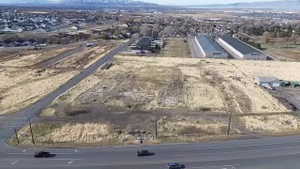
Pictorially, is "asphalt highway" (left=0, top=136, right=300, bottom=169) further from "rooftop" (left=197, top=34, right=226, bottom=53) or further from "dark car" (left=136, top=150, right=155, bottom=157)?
"rooftop" (left=197, top=34, right=226, bottom=53)

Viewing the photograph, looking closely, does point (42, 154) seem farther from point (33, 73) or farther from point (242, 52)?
point (242, 52)

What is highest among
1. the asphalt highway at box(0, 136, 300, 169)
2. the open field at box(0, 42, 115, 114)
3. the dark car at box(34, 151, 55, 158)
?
the open field at box(0, 42, 115, 114)

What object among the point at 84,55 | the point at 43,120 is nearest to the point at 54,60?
the point at 84,55

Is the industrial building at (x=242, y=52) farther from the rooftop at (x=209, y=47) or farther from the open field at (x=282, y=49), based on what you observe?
the open field at (x=282, y=49)

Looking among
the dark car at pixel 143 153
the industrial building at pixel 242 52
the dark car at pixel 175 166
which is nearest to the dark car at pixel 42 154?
the dark car at pixel 143 153

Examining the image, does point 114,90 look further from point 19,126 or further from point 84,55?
point 84,55

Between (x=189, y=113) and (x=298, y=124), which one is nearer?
(x=298, y=124)

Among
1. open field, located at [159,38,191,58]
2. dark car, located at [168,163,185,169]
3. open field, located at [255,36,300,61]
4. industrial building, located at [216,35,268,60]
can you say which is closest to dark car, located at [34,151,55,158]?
dark car, located at [168,163,185,169]
